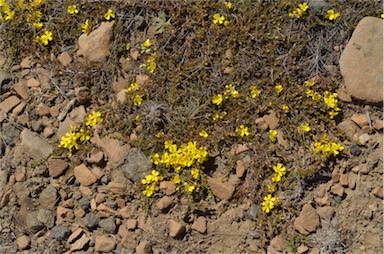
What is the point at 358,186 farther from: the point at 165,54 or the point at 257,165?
the point at 165,54

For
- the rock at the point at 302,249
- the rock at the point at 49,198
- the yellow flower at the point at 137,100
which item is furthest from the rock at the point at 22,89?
the rock at the point at 302,249

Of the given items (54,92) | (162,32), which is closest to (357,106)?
(162,32)

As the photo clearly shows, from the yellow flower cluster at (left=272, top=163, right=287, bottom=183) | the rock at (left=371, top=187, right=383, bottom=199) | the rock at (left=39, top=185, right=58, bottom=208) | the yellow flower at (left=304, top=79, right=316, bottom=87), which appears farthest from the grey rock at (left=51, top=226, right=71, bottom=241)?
the rock at (left=371, top=187, right=383, bottom=199)

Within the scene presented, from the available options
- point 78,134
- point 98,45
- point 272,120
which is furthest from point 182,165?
point 98,45

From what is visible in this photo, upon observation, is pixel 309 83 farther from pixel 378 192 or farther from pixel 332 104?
pixel 378 192

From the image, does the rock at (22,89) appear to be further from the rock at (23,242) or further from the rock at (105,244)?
the rock at (105,244)

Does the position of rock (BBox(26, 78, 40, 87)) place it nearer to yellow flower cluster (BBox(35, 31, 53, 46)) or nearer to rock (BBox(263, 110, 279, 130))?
yellow flower cluster (BBox(35, 31, 53, 46))
